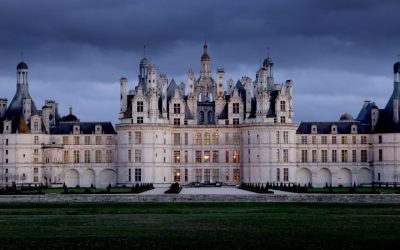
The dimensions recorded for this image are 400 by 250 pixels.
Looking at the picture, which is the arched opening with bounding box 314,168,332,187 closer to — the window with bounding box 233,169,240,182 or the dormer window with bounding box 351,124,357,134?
the dormer window with bounding box 351,124,357,134

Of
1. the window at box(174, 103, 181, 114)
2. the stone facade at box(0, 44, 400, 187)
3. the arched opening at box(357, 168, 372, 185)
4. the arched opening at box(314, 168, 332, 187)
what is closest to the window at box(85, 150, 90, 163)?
the stone facade at box(0, 44, 400, 187)

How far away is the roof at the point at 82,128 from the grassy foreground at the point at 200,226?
42.1 metres

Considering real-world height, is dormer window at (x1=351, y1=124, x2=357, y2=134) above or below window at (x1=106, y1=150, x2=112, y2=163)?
above

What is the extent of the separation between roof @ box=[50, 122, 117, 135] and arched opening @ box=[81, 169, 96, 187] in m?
4.36

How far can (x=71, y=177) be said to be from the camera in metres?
96.1

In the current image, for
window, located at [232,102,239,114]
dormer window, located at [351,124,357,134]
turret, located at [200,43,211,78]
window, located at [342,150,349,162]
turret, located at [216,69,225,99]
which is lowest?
window, located at [342,150,349,162]

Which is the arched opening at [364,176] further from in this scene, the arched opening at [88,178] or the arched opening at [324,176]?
the arched opening at [88,178]

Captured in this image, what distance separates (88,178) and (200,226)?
58.7m

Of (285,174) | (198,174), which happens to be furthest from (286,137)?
(198,174)

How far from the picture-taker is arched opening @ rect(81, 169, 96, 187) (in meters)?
95.6

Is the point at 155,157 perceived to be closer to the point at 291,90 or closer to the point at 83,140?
the point at 83,140

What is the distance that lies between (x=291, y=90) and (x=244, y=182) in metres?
11.7

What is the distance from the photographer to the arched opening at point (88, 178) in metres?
95.6

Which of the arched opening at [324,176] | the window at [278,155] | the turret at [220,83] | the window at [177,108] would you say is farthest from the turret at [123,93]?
the arched opening at [324,176]
